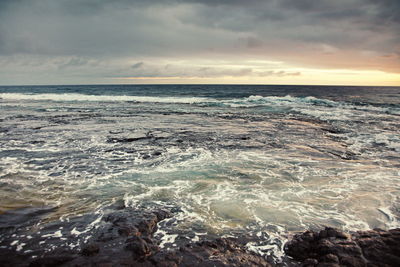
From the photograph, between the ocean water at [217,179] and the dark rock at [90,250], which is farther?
the ocean water at [217,179]

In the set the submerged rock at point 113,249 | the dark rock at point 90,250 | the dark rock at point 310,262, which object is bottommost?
the dark rock at point 310,262

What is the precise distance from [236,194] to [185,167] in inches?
100

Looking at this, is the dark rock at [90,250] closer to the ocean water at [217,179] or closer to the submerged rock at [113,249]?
the submerged rock at [113,249]

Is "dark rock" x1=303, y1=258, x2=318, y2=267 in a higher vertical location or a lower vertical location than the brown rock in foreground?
lower

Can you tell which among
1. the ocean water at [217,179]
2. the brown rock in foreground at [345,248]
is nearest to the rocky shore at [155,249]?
the brown rock in foreground at [345,248]

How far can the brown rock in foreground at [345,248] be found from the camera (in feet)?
11.7

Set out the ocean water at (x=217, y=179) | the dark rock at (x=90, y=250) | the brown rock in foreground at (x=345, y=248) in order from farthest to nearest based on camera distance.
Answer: the ocean water at (x=217, y=179), the dark rock at (x=90, y=250), the brown rock in foreground at (x=345, y=248)

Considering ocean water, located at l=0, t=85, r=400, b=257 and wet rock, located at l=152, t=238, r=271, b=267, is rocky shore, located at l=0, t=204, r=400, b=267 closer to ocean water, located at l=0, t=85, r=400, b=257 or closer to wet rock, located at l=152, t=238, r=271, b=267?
wet rock, located at l=152, t=238, r=271, b=267

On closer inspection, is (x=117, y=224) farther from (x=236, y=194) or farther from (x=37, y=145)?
(x=37, y=145)

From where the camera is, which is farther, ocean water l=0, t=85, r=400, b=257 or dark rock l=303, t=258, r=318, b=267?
ocean water l=0, t=85, r=400, b=257

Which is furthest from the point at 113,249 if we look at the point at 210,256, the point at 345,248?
the point at 345,248

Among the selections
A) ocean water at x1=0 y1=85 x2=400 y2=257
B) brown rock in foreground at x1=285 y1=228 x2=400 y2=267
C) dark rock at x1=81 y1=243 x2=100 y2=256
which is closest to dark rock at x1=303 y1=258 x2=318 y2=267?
brown rock in foreground at x1=285 y1=228 x2=400 y2=267

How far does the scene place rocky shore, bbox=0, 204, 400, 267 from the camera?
141 inches

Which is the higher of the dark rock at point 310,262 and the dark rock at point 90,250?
the dark rock at point 90,250
